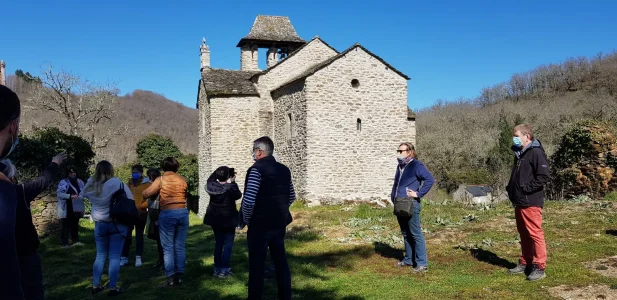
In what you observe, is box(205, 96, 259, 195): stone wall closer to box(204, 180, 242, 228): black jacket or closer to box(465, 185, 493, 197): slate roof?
box(204, 180, 242, 228): black jacket

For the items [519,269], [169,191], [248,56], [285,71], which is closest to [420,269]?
[519,269]

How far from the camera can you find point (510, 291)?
517 centimetres

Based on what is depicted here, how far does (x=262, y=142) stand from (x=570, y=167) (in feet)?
45.3

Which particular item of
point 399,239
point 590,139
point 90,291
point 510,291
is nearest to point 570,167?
point 590,139

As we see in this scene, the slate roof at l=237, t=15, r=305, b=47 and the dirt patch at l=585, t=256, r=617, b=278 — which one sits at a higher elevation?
the slate roof at l=237, t=15, r=305, b=47

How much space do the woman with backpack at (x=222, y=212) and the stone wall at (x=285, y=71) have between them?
14121 millimetres

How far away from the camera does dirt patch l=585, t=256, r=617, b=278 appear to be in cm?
558

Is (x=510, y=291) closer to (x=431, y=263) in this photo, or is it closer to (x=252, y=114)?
(x=431, y=263)

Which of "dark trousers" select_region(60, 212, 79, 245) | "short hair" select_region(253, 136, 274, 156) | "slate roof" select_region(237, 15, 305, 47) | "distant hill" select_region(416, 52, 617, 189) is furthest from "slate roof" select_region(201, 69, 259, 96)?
"distant hill" select_region(416, 52, 617, 189)

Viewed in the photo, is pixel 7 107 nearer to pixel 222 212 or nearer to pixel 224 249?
Answer: pixel 222 212

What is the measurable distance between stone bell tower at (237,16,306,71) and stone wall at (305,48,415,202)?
646cm

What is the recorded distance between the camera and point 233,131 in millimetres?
20484

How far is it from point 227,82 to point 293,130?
16.6 feet

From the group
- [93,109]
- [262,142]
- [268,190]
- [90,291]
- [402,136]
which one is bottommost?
[90,291]
